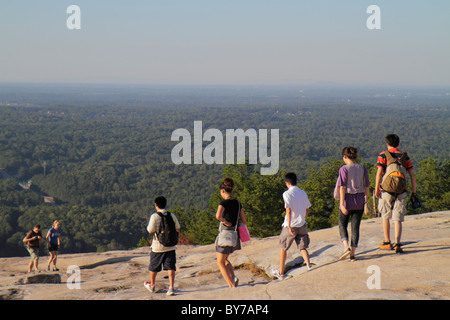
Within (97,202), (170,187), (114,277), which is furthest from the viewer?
(170,187)

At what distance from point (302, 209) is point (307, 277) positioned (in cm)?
124

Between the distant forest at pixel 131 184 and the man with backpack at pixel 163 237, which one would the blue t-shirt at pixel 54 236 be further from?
the distant forest at pixel 131 184

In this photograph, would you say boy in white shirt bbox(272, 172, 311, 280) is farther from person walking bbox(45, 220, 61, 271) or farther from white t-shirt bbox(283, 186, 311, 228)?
person walking bbox(45, 220, 61, 271)

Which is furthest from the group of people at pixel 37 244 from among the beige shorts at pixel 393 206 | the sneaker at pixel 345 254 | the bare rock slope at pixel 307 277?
the beige shorts at pixel 393 206

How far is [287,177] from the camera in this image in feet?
25.6

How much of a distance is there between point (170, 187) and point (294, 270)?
392ft

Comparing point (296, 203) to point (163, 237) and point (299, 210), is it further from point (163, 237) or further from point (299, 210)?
point (163, 237)

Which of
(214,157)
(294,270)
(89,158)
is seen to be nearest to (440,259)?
(294,270)

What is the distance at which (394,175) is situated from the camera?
8023mm

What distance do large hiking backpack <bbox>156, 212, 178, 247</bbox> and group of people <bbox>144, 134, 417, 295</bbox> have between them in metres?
0.07

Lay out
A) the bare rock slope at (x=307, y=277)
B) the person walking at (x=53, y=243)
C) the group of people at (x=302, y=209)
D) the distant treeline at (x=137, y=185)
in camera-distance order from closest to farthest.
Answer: the bare rock slope at (x=307, y=277) < the group of people at (x=302, y=209) < the person walking at (x=53, y=243) < the distant treeline at (x=137, y=185)

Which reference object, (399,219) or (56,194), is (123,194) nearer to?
(56,194)

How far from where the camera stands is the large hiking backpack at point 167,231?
7.70m

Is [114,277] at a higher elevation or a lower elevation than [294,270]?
lower
